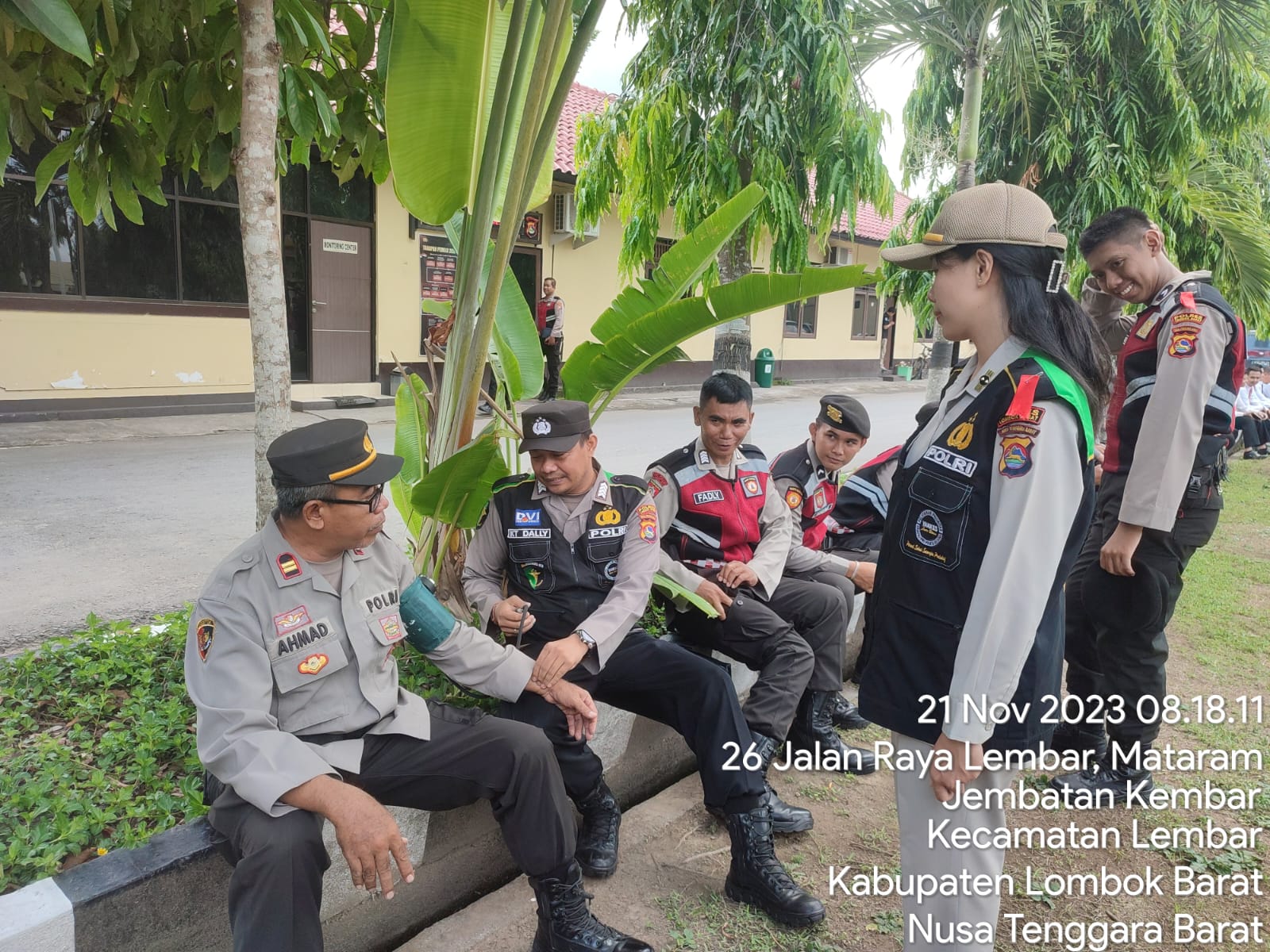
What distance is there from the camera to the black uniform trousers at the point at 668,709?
2.52m

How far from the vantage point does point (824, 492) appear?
12.5 ft

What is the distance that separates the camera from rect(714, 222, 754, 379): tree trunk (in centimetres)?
517

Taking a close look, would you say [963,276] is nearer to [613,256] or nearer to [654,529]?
[654,529]

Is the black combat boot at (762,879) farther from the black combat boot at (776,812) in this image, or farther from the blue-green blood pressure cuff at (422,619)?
the blue-green blood pressure cuff at (422,619)

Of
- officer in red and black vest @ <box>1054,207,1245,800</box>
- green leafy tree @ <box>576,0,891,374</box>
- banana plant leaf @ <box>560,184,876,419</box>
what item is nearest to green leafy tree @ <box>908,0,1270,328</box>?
green leafy tree @ <box>576,0,891,374</box>

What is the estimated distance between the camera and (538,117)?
2799 millimetres

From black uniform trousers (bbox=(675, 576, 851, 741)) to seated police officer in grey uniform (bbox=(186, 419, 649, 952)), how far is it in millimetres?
983

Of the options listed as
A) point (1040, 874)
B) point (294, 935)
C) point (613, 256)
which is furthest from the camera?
point (613, 256)

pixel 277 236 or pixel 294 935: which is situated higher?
pixel 277 236

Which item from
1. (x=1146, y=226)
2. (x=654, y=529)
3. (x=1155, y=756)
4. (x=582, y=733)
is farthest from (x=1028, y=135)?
(x=582, y=733)

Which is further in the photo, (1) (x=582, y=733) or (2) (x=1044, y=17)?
(2) (x=1044, y=17)

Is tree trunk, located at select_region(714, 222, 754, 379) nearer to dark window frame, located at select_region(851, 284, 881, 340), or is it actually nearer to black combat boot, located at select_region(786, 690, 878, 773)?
black combat boot, located at select_region(786, 690, 878, 773)

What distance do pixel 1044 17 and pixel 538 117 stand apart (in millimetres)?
4651

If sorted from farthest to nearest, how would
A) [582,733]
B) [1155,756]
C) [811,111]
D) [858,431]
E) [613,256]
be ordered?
[613,256], [811,111], [858,431], [1155,756], [582,733]
